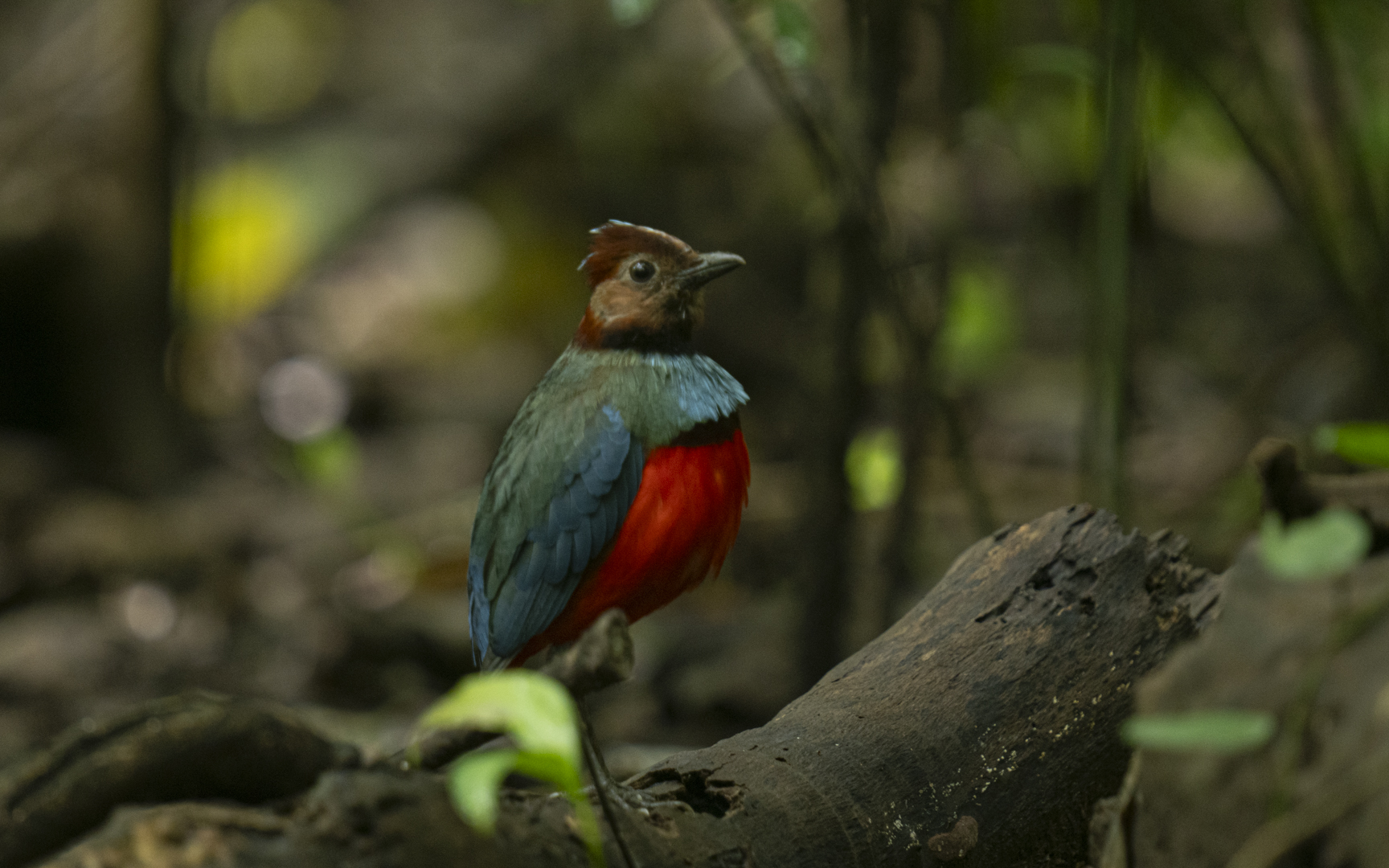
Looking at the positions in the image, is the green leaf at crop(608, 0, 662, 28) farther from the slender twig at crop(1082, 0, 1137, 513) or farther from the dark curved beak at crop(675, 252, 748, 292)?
the slender twig at crop(1082, 0, 1137, 513)

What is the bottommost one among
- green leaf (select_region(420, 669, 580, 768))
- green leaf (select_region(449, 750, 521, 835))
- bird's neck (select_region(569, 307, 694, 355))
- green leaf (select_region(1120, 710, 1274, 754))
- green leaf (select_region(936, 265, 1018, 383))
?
green leaf (select_region(1120, 710, 1274, 754))

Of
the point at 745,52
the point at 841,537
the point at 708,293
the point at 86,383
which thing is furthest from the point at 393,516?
the point at 745,52

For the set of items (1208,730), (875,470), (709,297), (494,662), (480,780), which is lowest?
(1208,730)

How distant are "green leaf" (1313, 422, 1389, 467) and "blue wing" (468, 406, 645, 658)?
1.41 metres

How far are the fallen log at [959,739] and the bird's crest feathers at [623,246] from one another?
3.15 ft

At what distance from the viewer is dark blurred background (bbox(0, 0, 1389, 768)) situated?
13.9 ft

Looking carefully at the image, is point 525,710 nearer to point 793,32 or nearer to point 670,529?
point 670,529

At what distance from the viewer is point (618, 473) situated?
8.87 ft

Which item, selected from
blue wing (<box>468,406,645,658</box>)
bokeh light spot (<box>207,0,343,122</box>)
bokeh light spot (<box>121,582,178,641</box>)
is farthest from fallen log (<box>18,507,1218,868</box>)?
bokeh light spot (<box>207,0,343,122</box>)

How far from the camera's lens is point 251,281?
364 inches

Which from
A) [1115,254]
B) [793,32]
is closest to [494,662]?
[793,32]

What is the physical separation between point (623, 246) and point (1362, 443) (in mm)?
1723

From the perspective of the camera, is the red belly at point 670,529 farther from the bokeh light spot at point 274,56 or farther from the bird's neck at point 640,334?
the bokeh light spot at point 274,56

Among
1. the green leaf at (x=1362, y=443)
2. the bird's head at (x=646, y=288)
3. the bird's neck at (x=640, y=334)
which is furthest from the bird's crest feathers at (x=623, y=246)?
the green leaf at (x=1362, y=443)
